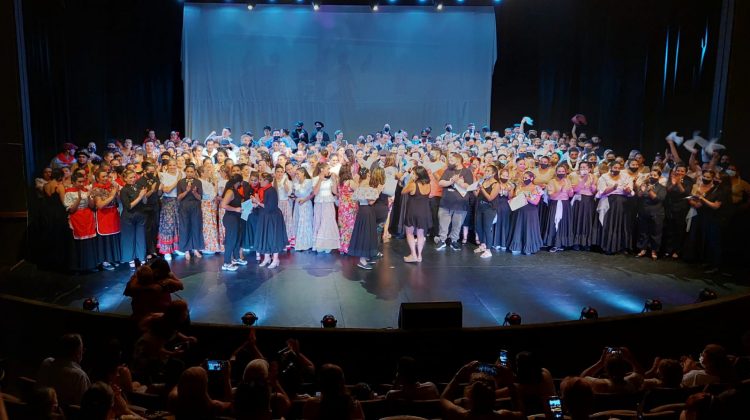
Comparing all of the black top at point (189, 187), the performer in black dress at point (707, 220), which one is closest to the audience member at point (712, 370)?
the performer in black dress at point (707, 220)

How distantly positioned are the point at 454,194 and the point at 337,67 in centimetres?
940

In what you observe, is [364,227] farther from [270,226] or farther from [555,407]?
[555,407]

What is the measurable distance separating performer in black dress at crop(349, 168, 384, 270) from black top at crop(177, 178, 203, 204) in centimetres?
241

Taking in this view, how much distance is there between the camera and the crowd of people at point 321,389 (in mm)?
3281

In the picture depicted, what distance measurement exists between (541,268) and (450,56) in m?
10.9

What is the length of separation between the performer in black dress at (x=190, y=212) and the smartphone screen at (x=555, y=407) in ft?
23.7

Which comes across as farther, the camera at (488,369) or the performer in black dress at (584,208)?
the performer in black dress at (584,208)

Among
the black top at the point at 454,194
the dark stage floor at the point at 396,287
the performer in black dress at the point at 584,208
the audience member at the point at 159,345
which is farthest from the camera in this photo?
the black top at the point at 454,194

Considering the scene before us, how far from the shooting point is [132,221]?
9.02 metres

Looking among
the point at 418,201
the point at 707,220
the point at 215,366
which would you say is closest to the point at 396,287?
the point at 418,201

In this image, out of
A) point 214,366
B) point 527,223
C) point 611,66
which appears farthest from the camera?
point 611,66

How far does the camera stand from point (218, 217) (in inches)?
389

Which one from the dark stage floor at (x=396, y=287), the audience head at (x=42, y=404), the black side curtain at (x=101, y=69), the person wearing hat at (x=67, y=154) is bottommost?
the dark stage floor at (x=396, y=287)

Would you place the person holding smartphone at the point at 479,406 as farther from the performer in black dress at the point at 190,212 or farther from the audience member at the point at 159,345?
the performer in black dress at the point at 190,212
